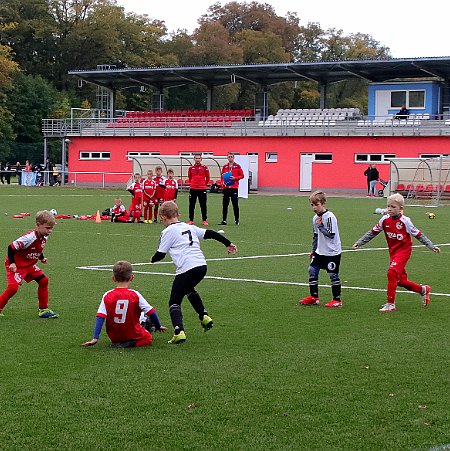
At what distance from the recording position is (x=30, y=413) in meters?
6.50

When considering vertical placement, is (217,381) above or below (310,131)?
below

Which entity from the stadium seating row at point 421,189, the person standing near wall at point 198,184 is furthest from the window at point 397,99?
the person standing near wall at point 198,184

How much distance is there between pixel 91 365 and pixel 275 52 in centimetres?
8245

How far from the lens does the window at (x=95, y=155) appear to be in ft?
212

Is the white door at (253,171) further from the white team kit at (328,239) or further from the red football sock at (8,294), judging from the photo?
the red football sock at (8,294)

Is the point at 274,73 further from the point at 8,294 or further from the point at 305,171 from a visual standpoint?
the point at 8,294

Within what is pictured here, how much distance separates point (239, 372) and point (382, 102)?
5372 cm

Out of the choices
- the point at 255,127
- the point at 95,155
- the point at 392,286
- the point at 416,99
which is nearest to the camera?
the point at 392,286

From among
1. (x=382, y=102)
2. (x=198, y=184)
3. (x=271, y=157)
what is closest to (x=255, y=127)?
(x=271, y=157)

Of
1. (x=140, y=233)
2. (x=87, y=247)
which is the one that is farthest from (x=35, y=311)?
(x=140, y=233)

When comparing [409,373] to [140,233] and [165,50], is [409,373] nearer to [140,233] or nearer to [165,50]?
[140,233]

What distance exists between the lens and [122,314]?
28.6 feet

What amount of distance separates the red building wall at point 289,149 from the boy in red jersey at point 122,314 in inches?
1806

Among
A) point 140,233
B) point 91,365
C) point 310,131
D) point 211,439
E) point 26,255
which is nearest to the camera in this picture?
point 211,439
